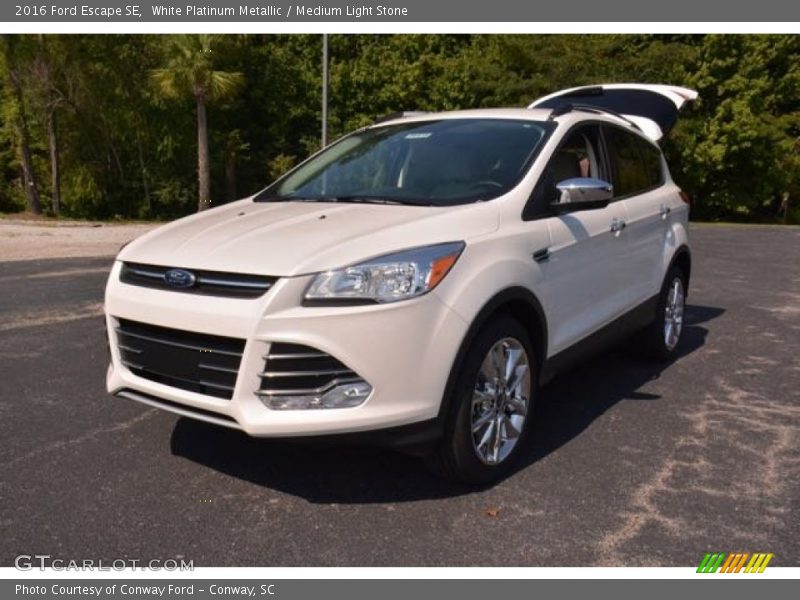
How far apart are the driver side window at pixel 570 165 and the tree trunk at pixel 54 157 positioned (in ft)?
92.3

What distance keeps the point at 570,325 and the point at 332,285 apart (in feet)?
5.64

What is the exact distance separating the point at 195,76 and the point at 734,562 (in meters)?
26.5

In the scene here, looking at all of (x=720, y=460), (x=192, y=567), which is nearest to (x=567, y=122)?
(x=720, y=460)

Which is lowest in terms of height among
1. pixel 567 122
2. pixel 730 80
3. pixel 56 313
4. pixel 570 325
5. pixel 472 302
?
pixel 56 313

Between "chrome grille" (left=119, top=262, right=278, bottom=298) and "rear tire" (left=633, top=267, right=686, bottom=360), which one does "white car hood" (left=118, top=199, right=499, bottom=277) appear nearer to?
"chrome grille" (left=119, top=262, right=278, bottom=298)

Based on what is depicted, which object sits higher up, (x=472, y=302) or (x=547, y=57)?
(x=547, y=57)

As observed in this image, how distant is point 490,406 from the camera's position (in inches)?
138

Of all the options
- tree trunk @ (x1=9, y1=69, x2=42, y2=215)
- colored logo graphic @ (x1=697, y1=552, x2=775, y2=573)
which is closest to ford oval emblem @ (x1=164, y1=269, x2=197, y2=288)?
colored logo graphic @ (x1=697, y1=552, x2=775, y2=573)

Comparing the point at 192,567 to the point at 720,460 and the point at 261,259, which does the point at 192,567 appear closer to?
the point at 261,259

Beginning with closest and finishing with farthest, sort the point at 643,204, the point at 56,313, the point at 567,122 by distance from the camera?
the point at 567,122, the point at 643,204, the point at 56,313

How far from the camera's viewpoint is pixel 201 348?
3.06m

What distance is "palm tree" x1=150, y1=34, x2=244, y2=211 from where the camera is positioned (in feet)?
85.7

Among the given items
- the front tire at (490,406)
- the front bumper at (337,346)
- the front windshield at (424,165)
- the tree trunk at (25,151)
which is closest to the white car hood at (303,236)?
the front bumper at (337,346)

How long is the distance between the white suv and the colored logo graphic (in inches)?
40.4
